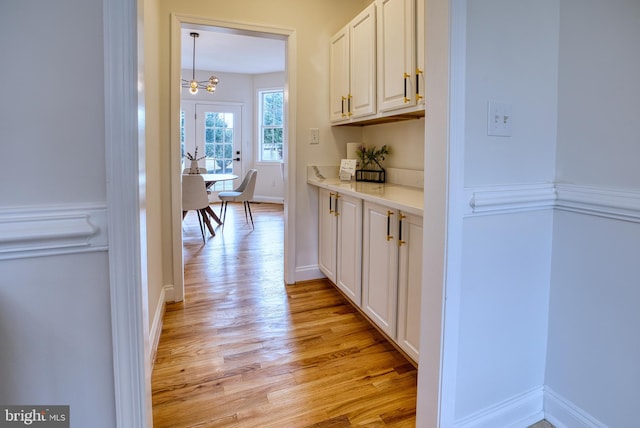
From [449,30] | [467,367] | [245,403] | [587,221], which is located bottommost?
[245,403]

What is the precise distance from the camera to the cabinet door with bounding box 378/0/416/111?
1.87 metres

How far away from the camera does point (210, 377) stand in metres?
1.75

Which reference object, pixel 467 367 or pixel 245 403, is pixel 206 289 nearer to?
pixel 245 403

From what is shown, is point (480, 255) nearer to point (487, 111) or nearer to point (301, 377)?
point (487, 111)

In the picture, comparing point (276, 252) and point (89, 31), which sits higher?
point (89, 31)

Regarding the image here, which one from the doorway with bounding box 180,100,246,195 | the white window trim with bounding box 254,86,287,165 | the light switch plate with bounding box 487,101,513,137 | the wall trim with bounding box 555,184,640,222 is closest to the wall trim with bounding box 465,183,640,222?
the wall trim with bounding box 555,184,640,222

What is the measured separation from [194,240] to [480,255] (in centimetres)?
390

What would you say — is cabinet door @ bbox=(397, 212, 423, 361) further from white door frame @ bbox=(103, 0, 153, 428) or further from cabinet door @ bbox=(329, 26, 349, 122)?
cabinet door @ bbox=(329, 26, 349, 122)

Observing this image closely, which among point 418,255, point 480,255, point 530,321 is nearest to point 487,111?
point 480,255

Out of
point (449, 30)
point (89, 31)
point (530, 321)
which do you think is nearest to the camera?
point (89, 31)

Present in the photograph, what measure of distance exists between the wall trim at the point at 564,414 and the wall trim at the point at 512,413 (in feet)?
0.08

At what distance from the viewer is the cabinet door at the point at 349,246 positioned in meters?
2.28

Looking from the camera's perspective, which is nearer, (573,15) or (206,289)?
(573,15)

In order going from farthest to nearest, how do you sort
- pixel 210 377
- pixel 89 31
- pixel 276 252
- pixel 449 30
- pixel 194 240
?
pixel 194 240, pixel 276 252, pixel 210 377, pixel 449 30, pixel 89 31
